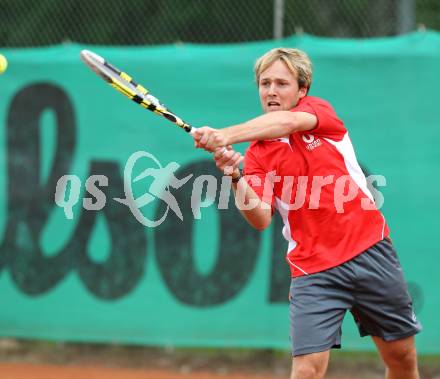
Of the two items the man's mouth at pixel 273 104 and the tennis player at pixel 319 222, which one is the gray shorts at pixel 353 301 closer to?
the tennis player at pixel 319 222

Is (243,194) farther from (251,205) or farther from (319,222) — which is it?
(319,222)

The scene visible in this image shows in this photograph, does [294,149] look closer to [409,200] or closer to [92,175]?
[409,200]

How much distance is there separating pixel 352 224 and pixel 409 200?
2.11 m

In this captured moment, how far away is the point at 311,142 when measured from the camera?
423cm

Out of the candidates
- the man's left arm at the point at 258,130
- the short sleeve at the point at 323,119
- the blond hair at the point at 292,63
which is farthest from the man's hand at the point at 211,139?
the blond hair at the point at 292,63

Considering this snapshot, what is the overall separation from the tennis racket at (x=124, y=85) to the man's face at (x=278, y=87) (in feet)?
1.66

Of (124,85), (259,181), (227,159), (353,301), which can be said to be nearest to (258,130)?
(227,159)

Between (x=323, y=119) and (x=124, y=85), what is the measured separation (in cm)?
94

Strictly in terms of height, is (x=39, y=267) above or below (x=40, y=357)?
above

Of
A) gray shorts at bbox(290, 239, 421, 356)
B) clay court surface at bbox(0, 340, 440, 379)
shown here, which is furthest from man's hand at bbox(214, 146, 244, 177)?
clay court surface at bbox(0, 340, 440, 379)

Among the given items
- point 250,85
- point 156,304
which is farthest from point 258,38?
point 156,304

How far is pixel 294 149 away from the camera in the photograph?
13.9 feet

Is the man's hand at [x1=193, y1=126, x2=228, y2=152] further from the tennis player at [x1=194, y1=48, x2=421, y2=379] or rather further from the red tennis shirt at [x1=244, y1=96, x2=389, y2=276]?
the red tennis shirt at [x1=244, y1=96, x2=389, y2=276]

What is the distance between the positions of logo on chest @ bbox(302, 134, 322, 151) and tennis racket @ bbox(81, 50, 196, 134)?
59 centimetres
